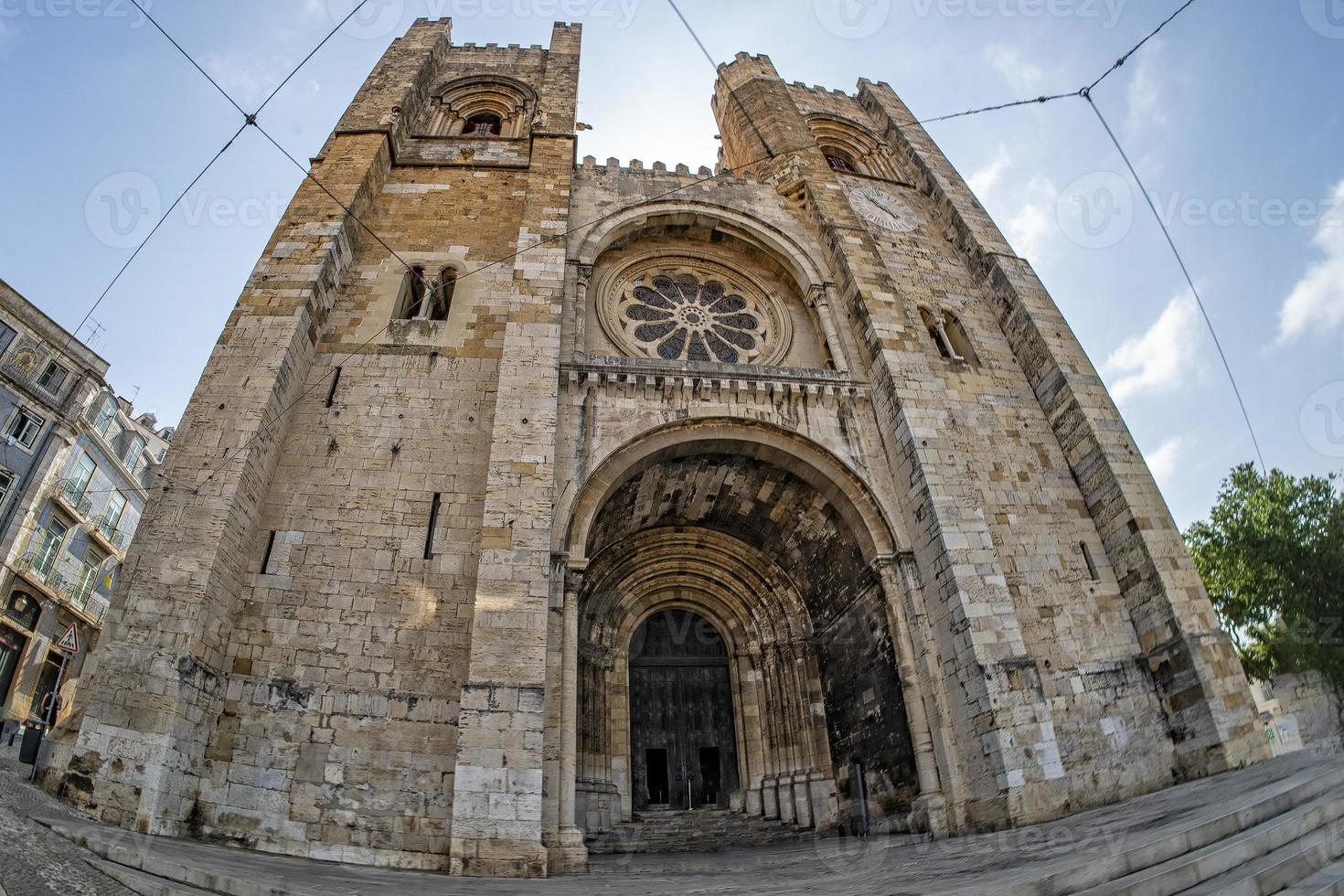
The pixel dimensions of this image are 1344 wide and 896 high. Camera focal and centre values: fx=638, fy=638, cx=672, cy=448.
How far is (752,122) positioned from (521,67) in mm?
6521

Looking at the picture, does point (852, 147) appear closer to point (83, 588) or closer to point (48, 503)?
point (48, 503)

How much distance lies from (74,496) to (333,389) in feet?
60.3

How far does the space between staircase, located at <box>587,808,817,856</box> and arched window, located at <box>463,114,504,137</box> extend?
15.3m

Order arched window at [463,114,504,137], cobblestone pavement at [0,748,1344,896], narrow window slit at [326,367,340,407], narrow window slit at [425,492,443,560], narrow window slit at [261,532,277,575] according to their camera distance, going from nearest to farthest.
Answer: cobblestone pavement at [0,748,1344,896] → narrow window slit at [261,532,277,575] → narrow window slit at [425,492,443,560] → narrow window slit at [326,367,340,407] → arched window at [463,114,504,137]

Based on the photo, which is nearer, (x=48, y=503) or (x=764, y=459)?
(x=764, y=459)

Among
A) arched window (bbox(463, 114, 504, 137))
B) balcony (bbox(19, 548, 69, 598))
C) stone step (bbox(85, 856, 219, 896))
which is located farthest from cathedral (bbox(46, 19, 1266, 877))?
balcony (bbox(19, 548, 69, 598))

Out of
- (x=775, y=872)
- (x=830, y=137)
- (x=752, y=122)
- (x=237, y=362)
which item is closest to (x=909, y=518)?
(x=775, y=872)

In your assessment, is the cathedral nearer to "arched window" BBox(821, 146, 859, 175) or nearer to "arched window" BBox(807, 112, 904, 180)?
"arched window" BBox(807, 112, 904, 180)

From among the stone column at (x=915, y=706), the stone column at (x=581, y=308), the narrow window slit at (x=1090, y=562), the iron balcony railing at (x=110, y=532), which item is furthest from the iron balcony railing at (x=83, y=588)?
the narrow window slit at (x=1090, y=562)

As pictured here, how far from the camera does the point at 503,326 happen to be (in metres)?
10.2

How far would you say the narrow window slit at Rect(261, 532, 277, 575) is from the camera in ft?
25.1

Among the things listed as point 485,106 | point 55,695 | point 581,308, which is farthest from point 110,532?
point 581,308

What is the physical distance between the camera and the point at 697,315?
12516 mm

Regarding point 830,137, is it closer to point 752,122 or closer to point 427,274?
point 752,122
